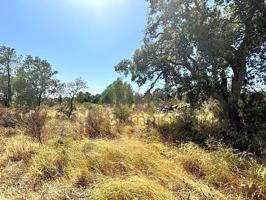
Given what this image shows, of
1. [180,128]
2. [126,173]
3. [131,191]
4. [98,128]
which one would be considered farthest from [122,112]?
[131,191]

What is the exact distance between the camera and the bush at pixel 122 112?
11922 mm

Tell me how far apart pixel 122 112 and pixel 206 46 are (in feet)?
14.8

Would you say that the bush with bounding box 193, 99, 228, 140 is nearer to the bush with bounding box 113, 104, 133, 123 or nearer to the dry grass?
the dry grass

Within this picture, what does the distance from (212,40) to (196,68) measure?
1.73 metres

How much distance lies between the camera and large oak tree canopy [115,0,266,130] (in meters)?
9.11

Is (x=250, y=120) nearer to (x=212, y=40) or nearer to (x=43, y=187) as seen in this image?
(x=212, y=40)

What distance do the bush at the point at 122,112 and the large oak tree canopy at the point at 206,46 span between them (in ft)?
5.55

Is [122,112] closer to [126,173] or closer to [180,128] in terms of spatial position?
[180,128]

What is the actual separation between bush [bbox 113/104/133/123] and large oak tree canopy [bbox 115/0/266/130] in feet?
5.55

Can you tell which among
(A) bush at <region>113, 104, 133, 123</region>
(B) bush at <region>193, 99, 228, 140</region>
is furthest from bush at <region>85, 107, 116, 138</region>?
(B) bush at <region>193, 99, 228, 140</region>

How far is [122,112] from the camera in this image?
12.1m

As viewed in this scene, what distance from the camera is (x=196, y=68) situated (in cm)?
1052

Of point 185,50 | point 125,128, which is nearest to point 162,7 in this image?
point 185,50

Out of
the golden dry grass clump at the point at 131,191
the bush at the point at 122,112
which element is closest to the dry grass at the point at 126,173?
the golden dry grass clump at the point at 131,191
